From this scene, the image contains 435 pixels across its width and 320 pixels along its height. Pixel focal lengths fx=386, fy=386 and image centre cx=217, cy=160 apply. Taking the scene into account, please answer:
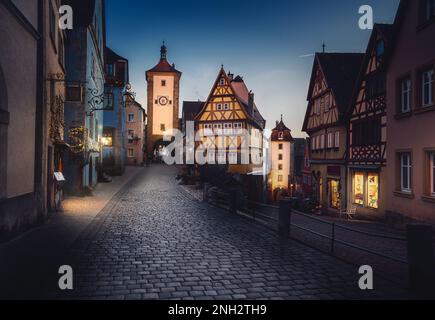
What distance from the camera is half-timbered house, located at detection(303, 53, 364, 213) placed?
22422mm

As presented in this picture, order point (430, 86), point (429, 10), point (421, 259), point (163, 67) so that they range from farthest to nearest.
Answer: point (163, 67) → point (429, 10) → point (430, 86) → point (421, 259)

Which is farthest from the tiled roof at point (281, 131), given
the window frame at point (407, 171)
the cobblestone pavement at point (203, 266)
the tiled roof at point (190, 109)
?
the cobblestone pavement at point (203, 266)

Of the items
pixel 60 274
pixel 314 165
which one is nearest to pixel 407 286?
pixel 60 274

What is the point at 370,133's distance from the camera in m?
19.2

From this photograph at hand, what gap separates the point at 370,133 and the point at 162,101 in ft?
142

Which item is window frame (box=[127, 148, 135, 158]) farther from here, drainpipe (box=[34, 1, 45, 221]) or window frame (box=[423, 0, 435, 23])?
window frame (box=[423, 0, 435, 23])

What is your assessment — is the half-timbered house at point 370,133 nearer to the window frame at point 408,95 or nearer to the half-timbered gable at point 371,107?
the half-timbered gable at point 371,107

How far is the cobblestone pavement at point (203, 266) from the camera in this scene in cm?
601

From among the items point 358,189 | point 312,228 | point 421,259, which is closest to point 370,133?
point 358,189

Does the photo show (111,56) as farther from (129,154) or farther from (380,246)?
(380,246)

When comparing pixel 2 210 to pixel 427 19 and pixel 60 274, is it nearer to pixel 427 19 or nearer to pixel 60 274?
pixel 60 274

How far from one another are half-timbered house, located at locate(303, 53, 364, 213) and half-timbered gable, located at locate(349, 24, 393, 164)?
135 cm

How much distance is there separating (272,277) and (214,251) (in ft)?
7.32
